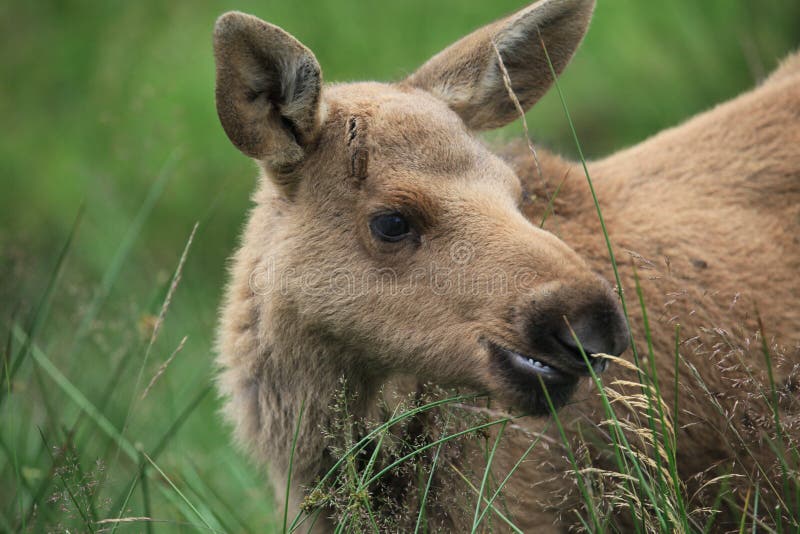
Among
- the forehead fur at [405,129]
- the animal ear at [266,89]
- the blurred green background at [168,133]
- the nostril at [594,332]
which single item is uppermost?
the animal ear at [266,89]

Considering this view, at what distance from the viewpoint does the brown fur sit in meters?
4.14

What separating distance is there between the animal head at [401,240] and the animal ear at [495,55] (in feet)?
0.93

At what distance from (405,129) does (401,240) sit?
54 cm

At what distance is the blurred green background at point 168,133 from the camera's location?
6352mm

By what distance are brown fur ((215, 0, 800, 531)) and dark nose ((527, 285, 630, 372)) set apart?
15mm

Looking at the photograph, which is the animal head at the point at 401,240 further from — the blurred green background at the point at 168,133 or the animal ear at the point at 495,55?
the blurred green background at the point at 168,133

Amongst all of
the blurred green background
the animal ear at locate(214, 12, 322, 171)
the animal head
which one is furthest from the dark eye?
the blurred green background

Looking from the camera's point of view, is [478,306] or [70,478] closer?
[478,306]

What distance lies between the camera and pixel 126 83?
11.3 metres

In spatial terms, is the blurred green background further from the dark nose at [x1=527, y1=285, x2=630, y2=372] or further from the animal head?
the dark nose at [x1=527, y1=285, x2=630, y2=372]

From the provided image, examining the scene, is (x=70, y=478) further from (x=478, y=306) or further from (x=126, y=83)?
(x=126, y=83)

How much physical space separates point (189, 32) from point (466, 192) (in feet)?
30.2

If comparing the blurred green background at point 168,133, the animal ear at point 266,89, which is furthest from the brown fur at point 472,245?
the blurred green background at point 168,133

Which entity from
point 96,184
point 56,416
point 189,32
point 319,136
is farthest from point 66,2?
point 319,136
